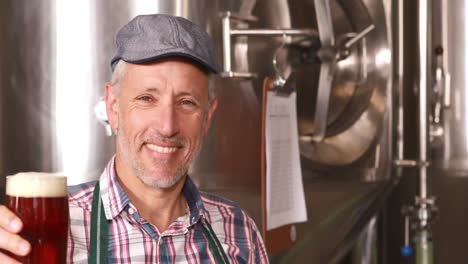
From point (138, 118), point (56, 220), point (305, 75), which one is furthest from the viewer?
point (305, 75)

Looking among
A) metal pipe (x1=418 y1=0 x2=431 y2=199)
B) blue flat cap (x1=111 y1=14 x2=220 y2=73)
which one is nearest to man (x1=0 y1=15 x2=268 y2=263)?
blue flat cap (x1=111 y1=14 x2=220 y2=73)

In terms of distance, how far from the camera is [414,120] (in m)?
3.27

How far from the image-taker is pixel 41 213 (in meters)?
0.96

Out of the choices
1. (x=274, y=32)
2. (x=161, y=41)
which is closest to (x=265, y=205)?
(x=274, y=32)

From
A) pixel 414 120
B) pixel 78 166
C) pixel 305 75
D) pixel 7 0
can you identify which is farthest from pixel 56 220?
pixel 414 120

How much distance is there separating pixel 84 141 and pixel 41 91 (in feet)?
0.45

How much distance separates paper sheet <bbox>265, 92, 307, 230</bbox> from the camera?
1908 millimetres

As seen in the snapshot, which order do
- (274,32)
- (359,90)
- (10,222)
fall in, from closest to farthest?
1. (10,222)
2. (274,32)
3. (359,90)

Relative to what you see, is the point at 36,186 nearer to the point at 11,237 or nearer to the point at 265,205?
the point at 11,237

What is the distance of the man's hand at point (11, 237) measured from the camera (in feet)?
3.07

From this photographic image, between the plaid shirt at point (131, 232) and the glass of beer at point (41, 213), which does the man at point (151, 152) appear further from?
the glass of beer at point (41, 213)

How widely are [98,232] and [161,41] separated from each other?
33cm

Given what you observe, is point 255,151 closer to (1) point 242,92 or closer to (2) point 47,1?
(1) point 242,92

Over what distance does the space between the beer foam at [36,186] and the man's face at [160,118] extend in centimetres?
33
